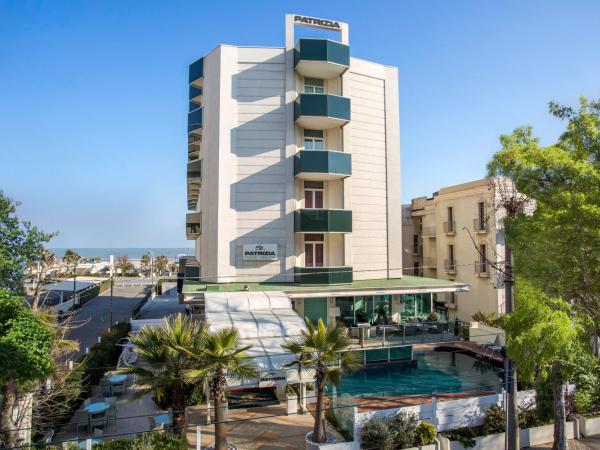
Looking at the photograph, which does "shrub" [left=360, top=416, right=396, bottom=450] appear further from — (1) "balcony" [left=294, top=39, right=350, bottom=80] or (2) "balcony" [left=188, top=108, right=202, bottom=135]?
(2) "balcony" [left=188, top=108, right=202, bottom=135]

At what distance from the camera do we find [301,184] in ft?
85.9

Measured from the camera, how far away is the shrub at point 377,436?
12977 mm

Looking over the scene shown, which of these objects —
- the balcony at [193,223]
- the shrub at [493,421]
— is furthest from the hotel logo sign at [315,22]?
the shrub at [493,421]

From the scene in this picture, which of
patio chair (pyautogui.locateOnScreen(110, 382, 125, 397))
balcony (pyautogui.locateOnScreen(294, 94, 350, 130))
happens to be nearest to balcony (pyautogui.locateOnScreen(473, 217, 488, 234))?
balcony (pyautogui.locateOnScreen(294, 94, 350, 130))

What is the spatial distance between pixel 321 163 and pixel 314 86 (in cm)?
619

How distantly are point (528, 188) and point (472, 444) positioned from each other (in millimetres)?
9459

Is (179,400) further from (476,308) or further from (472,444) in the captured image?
(476,308)

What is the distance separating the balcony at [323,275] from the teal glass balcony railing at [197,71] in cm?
1592

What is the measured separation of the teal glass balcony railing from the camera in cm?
2862

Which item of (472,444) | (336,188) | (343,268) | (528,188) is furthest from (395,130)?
(472,444)

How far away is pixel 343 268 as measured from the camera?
25.0m

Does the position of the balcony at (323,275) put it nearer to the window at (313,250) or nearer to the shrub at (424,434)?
the window at (313,250)

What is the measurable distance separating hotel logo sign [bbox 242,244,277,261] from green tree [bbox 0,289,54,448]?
1405 cm

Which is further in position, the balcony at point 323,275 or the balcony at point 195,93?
the balcony at point 195,93
